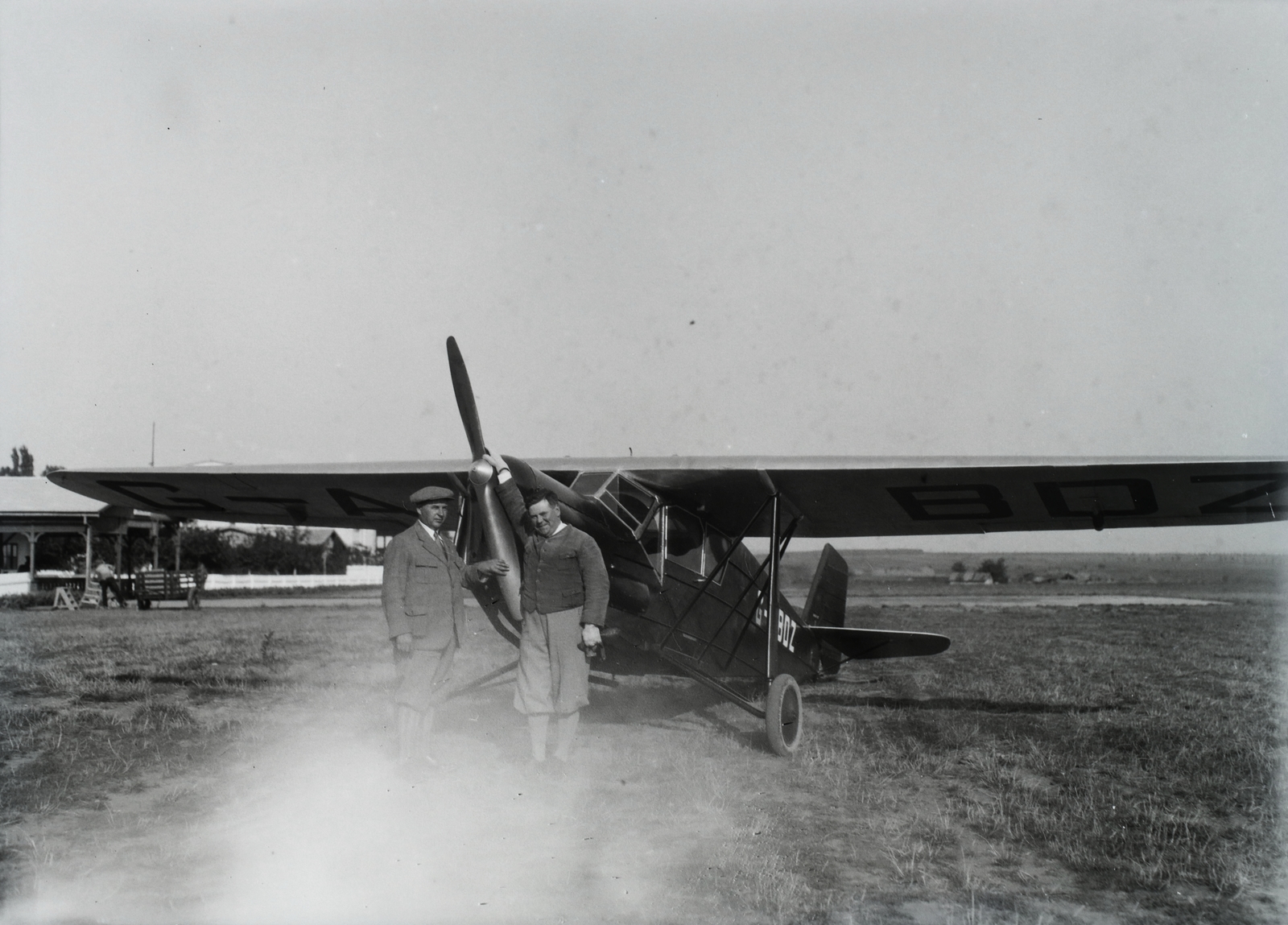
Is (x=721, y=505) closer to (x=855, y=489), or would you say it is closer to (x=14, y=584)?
(x=855, y=489)

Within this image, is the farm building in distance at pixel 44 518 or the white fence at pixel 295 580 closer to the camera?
the farm building in distance at pixel 44 518

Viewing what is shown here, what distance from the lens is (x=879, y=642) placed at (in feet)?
34.4

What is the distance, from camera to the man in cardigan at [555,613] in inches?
241

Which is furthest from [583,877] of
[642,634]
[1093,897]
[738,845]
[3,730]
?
[3,730]

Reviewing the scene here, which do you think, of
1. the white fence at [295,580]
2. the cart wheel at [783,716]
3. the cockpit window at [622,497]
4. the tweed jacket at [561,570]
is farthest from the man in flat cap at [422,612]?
the white fence at [295,580]

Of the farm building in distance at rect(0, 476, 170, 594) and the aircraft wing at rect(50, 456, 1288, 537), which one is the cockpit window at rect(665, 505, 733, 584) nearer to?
the aircraft wing at rect(50, 456, 1288, 537)

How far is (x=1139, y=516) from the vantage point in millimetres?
8359

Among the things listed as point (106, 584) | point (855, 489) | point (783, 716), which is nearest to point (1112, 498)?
point (855, 489)

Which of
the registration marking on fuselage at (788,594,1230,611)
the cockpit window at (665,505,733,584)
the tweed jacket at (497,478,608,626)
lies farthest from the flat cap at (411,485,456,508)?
the registration marking on fuselage at (788,594,1230,611)

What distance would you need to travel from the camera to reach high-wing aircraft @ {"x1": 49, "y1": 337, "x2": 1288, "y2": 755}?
6891 mm

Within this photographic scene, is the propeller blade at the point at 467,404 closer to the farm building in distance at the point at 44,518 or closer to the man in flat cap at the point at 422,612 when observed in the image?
the man in flat cap at the point at 422,612

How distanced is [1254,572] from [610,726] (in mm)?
62126

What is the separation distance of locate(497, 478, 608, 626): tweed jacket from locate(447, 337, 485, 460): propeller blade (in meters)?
0.36

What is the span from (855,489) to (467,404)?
3.82 m
